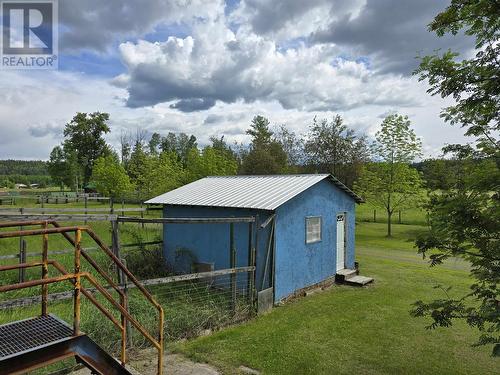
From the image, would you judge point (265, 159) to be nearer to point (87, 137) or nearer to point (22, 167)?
point (87, 137)

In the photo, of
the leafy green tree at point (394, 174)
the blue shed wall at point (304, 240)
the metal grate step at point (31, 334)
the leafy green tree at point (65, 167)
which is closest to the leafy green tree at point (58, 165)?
the leafy green tree at point (65, 167)

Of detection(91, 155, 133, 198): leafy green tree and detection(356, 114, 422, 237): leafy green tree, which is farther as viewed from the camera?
detection(91, 155, 133, 198): leafy green tree

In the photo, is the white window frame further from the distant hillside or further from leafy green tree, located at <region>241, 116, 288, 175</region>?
the distant hillside

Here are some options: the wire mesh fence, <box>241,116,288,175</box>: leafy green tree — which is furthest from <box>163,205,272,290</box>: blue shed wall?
<box>241,116,288,175</box>: leafy green tree

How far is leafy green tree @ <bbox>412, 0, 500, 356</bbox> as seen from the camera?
14.5 feet

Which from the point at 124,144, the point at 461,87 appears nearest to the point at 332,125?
the point at 461,87

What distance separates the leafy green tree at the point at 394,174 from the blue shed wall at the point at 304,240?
14.2 m

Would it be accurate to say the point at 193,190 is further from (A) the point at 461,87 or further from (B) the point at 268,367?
(A) the point at 461,87

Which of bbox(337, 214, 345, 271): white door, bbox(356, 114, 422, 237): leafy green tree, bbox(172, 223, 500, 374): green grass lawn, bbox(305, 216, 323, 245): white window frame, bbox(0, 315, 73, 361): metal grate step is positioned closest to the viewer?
bbox(0, 315, 73, 361): metal grate step

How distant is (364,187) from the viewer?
92.3 feet

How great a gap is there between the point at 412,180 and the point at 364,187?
3.45 m

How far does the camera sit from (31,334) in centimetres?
392

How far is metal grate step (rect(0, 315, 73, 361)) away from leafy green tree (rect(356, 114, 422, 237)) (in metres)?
25.6

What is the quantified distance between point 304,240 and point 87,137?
5875 centimetres
